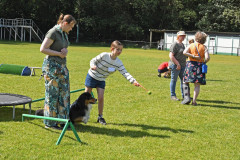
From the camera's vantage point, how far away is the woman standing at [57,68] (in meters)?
5.56

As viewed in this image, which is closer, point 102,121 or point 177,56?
point 102,121

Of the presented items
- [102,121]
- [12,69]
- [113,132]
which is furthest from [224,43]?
[113,132]

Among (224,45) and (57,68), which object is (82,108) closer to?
(57,68)

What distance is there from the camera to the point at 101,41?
184 ft

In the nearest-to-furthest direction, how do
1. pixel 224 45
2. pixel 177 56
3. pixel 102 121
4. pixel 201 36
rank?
pixel 102 121 → pixel 201 36 → pixel 177 56 → pixel 224 45

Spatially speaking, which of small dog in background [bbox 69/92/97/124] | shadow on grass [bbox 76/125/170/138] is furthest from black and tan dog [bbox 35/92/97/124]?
shadow on grass [bbox 76/125/170/138]

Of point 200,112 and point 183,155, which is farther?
point 200,112

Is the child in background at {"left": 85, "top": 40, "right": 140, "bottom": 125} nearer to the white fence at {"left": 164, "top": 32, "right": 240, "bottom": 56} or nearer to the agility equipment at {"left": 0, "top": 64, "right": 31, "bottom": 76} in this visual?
the agility equipment at {"left": 0, "top": 64, "right": 31, "bottom": 76}

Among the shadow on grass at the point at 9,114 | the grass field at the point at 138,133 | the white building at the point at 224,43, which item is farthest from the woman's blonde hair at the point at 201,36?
the white building at the point at 224,43

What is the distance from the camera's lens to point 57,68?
5.70 meters

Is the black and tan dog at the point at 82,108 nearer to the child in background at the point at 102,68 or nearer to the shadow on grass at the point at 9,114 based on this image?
the child in background at the point at 102,68

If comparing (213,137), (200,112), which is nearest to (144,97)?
(200,112)

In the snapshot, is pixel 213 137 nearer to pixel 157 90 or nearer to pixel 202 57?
pixel 202 57

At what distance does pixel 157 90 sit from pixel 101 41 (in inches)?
1799
